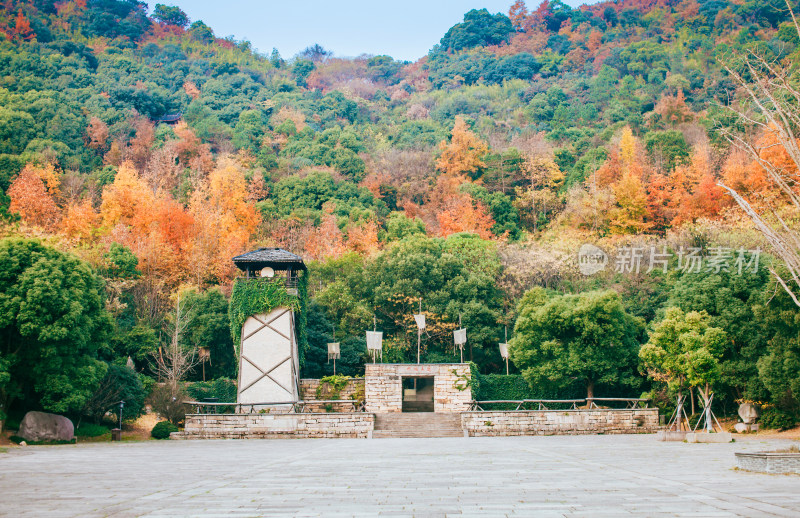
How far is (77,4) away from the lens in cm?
8012

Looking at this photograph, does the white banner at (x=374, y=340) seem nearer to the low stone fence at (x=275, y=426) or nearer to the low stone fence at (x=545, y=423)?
the low stone fence at (x=275, y=426)

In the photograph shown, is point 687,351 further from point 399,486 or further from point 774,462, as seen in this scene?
point 399,486

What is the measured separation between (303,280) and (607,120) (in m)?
43.5

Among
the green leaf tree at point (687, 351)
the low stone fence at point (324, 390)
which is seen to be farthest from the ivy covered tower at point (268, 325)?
the green leaf tree at point (687, 351)

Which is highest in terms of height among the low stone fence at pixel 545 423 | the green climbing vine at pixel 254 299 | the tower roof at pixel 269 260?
the tower roof at pixel 269 260

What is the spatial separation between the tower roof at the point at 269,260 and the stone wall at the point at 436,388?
5.50 metres

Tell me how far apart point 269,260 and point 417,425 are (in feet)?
31.0

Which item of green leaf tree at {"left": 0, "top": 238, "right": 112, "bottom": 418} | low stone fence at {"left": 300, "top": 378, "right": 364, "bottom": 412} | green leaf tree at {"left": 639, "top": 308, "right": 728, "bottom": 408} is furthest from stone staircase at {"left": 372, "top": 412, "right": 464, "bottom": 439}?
green leaf tree at {"left": 0, "top": 238, "right": 112, "bottom": 418}

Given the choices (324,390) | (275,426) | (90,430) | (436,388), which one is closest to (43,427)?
(90,430)

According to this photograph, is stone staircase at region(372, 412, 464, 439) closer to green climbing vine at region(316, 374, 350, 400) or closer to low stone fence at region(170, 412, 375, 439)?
low stone fence at region(170, 412, 375, 439)

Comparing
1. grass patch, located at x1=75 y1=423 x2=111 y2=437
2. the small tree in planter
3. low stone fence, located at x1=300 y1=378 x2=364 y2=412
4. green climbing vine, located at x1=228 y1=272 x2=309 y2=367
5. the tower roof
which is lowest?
grass patch, located at x1=75 y1=423 x2=111 y2=437

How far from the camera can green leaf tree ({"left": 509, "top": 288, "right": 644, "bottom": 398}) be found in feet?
85.7

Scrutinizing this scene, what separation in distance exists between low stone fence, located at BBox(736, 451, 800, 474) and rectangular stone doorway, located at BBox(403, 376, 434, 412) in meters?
21.9

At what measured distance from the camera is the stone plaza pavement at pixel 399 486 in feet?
21.1
